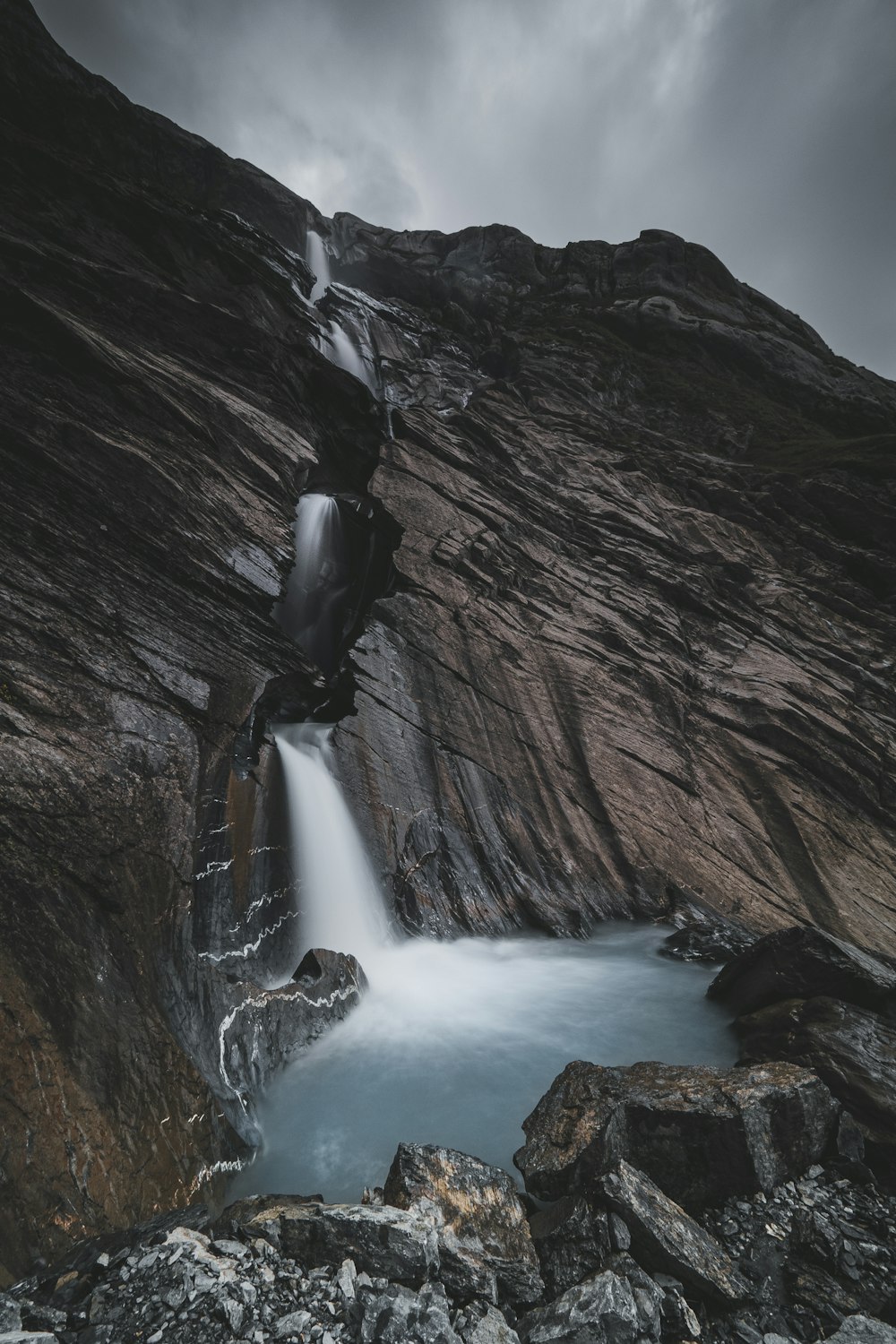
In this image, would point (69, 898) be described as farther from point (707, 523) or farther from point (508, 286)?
point (508, 286)

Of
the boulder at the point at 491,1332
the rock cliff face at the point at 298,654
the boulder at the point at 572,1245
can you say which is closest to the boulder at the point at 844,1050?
the boulder at the point at 572,1245

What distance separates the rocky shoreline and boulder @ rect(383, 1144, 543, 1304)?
0.06 ft

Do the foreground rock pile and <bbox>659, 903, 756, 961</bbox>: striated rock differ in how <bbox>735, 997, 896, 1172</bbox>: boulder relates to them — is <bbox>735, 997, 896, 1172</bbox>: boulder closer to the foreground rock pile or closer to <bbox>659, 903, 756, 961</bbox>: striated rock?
the foreground rock pile

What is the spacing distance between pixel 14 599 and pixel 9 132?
3055 cm

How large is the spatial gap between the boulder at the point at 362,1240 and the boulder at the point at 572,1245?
48.5 inches

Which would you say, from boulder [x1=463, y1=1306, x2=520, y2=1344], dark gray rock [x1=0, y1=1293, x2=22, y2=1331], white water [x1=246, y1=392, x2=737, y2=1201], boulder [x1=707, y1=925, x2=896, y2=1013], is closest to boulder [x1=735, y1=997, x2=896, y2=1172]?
boulder [x1=707, y1=925, x2=896, y2=1013]

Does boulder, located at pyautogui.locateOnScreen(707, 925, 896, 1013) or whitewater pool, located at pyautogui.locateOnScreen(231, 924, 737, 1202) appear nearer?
whitewater pool, located at pyautogui.locateOnScreen(231, 924, 737, 1202)

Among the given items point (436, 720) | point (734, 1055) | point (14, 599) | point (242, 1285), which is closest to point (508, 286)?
point (436, 720)

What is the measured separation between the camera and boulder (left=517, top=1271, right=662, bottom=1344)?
15.2 feet

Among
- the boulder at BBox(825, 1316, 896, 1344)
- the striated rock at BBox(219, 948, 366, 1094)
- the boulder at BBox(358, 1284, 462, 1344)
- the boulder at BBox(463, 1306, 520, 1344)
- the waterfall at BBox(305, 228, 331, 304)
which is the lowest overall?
the striated rock at BBox(219, 948, 366, 1094)

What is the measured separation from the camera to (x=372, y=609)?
20531mm

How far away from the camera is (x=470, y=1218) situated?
5871mm

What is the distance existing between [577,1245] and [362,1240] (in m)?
2.08

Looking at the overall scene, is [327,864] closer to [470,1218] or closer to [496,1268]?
[470,1218]
